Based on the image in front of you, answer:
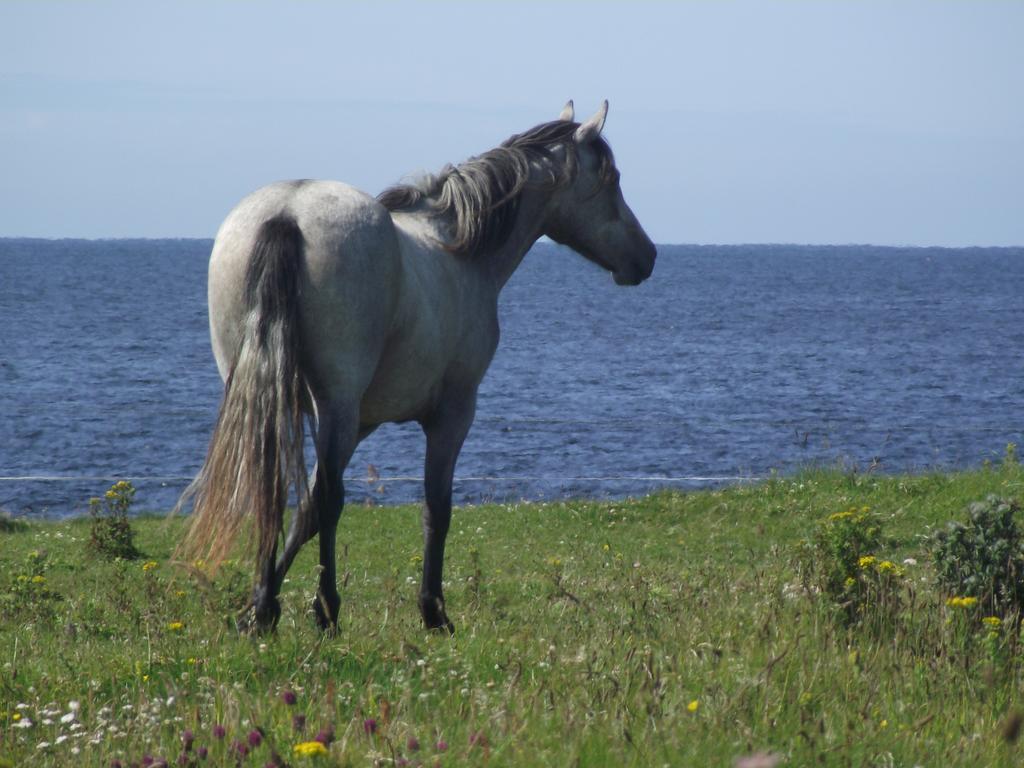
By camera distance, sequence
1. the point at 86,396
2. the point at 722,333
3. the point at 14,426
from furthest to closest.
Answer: the point at 722,333 < the point at 86,396 < the point at 14,426

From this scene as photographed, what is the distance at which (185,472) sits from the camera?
28922 millimetres

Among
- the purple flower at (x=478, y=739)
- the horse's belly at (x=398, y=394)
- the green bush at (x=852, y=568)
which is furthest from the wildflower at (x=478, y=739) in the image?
the horse's belly at (x=398, y=394)

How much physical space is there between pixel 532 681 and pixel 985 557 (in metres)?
2.75

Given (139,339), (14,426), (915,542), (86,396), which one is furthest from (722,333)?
(915,542)

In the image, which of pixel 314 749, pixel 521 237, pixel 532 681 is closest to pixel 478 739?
pixel 314 749

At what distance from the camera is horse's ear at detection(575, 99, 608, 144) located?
811cm

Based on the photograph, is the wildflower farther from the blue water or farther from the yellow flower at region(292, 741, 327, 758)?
the blue water

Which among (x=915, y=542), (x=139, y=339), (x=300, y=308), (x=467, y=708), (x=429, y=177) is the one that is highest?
(x=429, y=177)

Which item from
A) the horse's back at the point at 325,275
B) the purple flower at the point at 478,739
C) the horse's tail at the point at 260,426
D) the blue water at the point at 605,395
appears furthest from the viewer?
the blue water at the point at 605,395

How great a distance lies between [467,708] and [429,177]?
3.67 meters

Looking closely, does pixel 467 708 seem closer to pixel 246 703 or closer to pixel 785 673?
pixel 246 703

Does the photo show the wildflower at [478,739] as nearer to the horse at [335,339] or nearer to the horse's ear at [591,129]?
the horse at [335,339]

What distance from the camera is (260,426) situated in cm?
591

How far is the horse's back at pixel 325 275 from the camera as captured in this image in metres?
6.17
